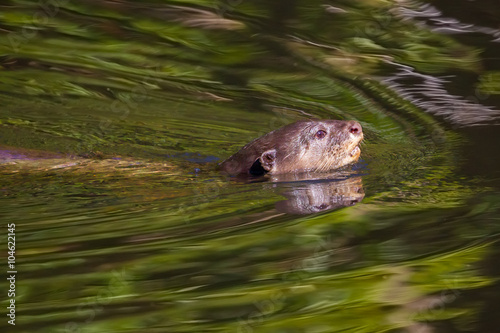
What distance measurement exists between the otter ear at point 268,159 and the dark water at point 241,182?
18 cm

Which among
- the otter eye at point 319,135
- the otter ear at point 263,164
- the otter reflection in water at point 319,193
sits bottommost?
the otter reflection in water at point 319,193

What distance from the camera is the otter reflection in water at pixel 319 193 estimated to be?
623 centimetres

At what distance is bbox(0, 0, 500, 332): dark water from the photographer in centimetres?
448

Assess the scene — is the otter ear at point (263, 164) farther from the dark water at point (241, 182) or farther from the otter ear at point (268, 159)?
the dark water at point (241, 182)

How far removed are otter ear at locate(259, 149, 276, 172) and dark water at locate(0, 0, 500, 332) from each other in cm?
18

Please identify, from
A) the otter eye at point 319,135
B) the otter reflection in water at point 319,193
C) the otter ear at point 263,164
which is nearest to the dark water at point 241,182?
the otter reflection in water at point 319,193

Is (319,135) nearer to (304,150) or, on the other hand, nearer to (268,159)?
(304,150)

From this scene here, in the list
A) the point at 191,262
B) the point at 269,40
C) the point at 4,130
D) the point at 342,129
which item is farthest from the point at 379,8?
the point at 191,262

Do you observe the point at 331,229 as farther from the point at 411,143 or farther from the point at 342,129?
the point at 411,143

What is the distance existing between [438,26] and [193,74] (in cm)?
334

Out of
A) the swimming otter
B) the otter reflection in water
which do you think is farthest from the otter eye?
the otter reflection in water

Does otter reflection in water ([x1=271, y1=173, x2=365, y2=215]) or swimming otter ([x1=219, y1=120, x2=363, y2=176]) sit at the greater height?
swimming otter ([x1=219, y1=120, x2=363, y2=176])

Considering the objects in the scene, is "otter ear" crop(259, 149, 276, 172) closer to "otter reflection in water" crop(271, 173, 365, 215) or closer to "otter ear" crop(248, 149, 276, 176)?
"otter ear" crop(248, 149, 276, 176)

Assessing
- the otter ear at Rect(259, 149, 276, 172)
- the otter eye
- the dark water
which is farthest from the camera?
the otter eye
